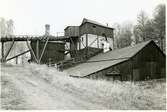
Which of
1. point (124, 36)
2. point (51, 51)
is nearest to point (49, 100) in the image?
point (51, 51)

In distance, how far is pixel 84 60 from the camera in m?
33.2

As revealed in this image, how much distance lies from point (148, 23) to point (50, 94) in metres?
31.5

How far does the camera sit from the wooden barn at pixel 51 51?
35.3 m

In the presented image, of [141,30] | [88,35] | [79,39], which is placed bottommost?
[79,39]

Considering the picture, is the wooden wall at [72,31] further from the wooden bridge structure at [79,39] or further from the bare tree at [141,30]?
the bare tree at [141,30]

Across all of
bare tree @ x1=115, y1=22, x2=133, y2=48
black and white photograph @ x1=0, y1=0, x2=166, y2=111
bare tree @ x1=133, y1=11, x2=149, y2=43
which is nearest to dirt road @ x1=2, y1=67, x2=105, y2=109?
black and white photograph @ x1=0, y1=0, x2=166, y2=111

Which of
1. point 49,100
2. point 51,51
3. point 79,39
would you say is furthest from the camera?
point 79,39

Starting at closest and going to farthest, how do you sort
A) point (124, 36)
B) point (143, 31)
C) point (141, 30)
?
1. point (143, 31)
2. point (141, 30)
3. point (124, 36)

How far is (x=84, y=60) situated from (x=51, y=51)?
6309mm

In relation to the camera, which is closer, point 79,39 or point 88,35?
point 88,35

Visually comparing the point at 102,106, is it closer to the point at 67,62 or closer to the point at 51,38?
the point at 67,62

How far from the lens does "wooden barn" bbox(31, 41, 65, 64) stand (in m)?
35.3

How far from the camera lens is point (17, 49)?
47.5 meters

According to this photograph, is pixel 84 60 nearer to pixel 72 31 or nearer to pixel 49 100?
pixel 72 31
